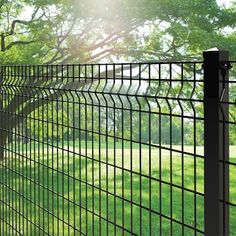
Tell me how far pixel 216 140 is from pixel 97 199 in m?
9.86

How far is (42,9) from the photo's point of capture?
16.4m

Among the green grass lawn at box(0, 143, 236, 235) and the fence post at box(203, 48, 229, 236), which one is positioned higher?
the fence post at box(203, 48, 229, 236)

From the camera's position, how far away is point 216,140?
239 cm

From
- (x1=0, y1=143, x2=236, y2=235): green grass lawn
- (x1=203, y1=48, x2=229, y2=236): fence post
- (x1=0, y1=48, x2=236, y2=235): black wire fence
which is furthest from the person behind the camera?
(x1=0, y1=143, x2=236, y2=235): green grass lawn

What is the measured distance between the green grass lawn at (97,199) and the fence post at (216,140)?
10cm

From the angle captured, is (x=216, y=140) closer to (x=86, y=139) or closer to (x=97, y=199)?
(x=86, y=139)

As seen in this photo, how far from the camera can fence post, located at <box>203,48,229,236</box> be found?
2.39 metres

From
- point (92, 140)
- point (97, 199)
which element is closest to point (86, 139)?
point (92, 140)

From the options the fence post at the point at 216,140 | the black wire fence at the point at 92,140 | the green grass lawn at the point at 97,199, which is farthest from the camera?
the green grass lawn at the point at 97,199

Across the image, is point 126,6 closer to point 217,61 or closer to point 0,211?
point 0,211

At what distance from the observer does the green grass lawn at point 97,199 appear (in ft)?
10.2

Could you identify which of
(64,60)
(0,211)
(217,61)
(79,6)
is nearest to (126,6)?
(79,6)

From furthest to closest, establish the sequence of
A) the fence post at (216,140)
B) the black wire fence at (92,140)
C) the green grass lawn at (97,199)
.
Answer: the green grass lawn at (97,199)
the black wire fence at (92,140)
the fence post at (216,140)

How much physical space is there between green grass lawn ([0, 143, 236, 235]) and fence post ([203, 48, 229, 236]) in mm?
100
